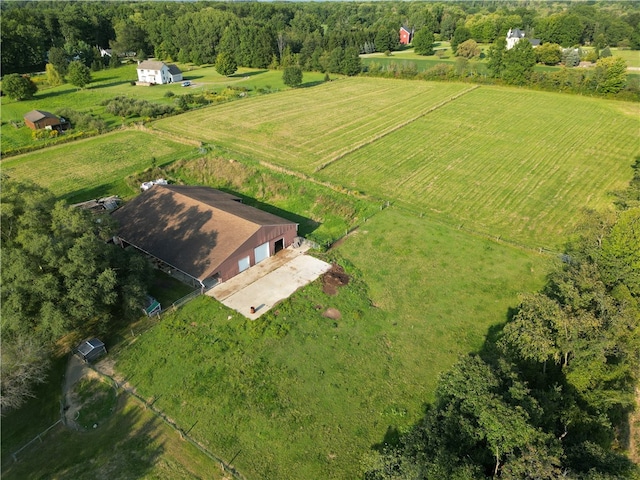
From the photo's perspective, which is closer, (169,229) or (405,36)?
(169,229)

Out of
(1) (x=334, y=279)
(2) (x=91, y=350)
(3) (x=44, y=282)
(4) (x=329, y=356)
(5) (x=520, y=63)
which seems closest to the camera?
(3) (x=44, y=282)

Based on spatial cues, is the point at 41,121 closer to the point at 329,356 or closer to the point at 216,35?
the point at 329,356

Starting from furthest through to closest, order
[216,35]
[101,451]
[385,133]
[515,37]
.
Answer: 1. [515,37]
2. [216,35]
3. [385,133]
4. [101,451]

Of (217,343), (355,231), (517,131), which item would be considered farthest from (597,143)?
(217,343)

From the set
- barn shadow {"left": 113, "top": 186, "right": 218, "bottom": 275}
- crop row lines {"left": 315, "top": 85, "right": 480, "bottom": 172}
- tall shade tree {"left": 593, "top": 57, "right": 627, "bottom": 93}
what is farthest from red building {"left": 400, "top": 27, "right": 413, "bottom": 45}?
barn shadow {"left": 113, "top": 186, "right": 218, "bottom": 275}

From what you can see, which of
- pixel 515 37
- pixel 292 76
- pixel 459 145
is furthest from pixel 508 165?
pixel 515 37

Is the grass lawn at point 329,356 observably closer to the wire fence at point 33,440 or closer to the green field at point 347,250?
the green field at point 347,250

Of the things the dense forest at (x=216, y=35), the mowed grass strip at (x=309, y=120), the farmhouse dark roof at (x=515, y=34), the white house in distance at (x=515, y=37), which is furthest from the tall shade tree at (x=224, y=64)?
the farmhouse dark roof at (x=515, y=34)
